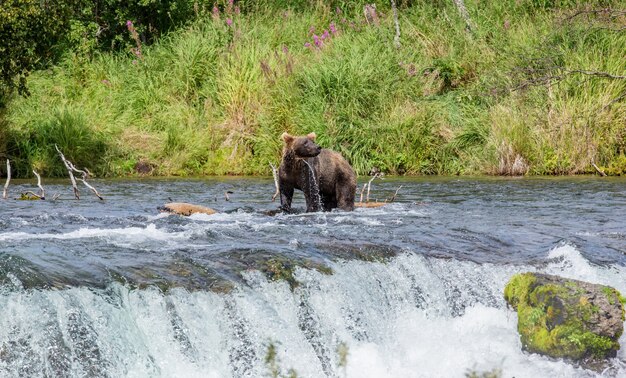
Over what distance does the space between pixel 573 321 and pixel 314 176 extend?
5.30 m

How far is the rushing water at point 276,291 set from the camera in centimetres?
679

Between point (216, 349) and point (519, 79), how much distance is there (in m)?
14.6

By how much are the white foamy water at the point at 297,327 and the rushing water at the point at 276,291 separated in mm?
11

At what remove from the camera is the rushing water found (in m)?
6.79

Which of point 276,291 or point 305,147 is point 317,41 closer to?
point 305,147

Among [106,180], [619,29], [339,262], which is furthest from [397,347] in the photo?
[619,29]

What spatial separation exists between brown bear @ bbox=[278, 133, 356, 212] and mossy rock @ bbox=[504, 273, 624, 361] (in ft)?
15.5

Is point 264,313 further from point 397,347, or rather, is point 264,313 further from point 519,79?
point 519,79

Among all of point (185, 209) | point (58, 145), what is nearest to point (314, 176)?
point (185, 209)

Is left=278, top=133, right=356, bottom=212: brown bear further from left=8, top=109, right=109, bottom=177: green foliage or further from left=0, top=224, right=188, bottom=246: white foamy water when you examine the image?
left=8, top=109, right=109, bottom=177: green foliage

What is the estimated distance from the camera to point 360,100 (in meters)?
21.2

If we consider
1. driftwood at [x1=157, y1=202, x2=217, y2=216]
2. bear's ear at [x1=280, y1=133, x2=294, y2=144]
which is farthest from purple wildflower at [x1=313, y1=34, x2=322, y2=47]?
driftwood at [x1=157, y1=202, x2=217, y2=216]

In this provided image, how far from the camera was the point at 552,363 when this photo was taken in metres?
7.40

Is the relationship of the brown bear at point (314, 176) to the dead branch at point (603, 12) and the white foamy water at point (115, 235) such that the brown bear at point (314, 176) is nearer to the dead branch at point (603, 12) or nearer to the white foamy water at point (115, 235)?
the white foamy water at point (115, 235)
